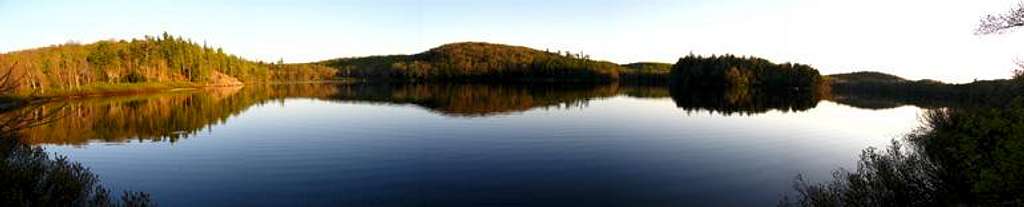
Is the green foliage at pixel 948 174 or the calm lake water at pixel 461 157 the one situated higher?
the green foliage at pixel 948 174

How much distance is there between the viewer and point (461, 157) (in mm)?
40344

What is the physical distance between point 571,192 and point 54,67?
163762mm

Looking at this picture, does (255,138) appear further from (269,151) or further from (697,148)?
(697,148)

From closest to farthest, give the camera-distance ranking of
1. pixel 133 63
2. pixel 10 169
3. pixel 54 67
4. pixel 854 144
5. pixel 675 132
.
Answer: pixel 10 169 → pixel 854 144 → pixel 675 132 → pixel 54 67 → pixel 133 63

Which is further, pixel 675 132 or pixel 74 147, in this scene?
pixel 675 132

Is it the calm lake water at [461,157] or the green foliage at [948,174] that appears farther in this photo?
the calm lake water at [461,157]

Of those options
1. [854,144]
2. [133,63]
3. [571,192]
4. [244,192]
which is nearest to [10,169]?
[244,192]

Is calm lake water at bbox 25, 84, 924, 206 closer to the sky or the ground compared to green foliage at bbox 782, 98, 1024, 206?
closer to the ground

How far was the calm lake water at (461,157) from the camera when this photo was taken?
28.8m

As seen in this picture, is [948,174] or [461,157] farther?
[461,157]

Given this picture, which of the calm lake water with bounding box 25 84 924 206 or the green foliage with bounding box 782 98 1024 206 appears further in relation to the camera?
the calm lake water with bounding box 25 84 924 206

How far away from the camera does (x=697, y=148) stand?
45938 millimetres

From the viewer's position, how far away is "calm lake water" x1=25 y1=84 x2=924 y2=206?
28.8 metres

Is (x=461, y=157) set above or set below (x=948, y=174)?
below
